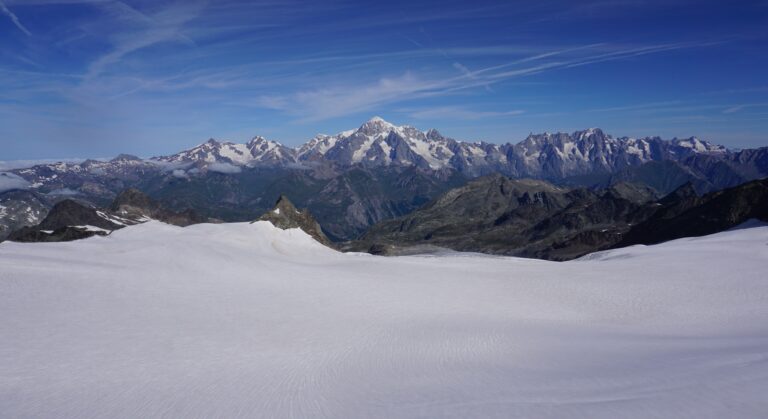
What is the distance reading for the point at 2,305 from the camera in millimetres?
20125

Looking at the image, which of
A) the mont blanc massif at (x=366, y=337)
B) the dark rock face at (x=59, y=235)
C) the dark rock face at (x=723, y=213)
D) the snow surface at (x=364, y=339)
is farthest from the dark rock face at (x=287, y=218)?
the dark rock face at (x=723, y=213)

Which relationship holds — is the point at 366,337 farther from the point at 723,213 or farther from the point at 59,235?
the point at 723,213

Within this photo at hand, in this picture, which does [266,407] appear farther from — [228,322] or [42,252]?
[42,252]

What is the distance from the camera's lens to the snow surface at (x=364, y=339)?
43.2 feet

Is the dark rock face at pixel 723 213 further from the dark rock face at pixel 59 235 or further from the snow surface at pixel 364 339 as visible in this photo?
the dark rock face at pixel 59 235

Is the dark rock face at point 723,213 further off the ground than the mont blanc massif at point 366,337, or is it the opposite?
the dark rock face at point 723,213

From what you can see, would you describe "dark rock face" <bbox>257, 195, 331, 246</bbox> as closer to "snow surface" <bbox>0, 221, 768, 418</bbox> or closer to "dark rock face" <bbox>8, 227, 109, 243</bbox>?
"snow surface" <bbox>0, 221, 768, 418</bbox>

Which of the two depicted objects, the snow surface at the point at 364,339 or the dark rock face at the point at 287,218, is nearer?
the snow surface at the point at 364,339

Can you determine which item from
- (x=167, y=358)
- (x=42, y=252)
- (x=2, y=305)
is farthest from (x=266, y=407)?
(x=42, y=252)

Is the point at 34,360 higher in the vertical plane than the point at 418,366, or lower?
higher

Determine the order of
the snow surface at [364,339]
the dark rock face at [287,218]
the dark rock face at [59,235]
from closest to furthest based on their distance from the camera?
1. the snow surface at [364,339]
2. the dark rock face at [287,218]
3. the dark rock face at [59,235]

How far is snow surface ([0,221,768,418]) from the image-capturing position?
13.2 metres

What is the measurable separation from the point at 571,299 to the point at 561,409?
1959cm

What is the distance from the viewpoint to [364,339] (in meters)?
20.7
